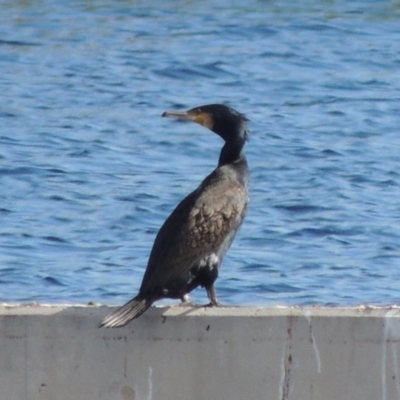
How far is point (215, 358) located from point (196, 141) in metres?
8.60

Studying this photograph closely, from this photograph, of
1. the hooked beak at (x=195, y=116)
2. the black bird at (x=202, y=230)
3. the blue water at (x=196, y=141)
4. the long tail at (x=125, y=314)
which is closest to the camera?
the long tail at (x=125, y=314)

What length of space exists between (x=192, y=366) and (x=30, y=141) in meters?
8.53

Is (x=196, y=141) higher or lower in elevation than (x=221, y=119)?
lower

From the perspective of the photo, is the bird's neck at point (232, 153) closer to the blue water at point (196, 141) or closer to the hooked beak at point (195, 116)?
the hooked beak at point (195, 116)

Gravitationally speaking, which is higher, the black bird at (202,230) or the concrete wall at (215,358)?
the black bird at (202,230)

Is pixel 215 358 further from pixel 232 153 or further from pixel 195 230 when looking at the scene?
pixel 232 153

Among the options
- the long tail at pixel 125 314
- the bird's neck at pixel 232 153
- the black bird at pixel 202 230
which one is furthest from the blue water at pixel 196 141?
the long tail at pixel 125 314

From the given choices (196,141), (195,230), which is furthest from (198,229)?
(196,141)

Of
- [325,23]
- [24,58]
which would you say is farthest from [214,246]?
[325,23]

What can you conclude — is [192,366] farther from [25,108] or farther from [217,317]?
[25,108]

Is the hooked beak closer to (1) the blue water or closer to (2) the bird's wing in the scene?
(2) the bird's wing

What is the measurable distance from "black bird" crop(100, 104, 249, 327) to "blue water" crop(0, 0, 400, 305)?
2.52 meters

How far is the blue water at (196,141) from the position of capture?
8.95 metres

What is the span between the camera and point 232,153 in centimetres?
561
